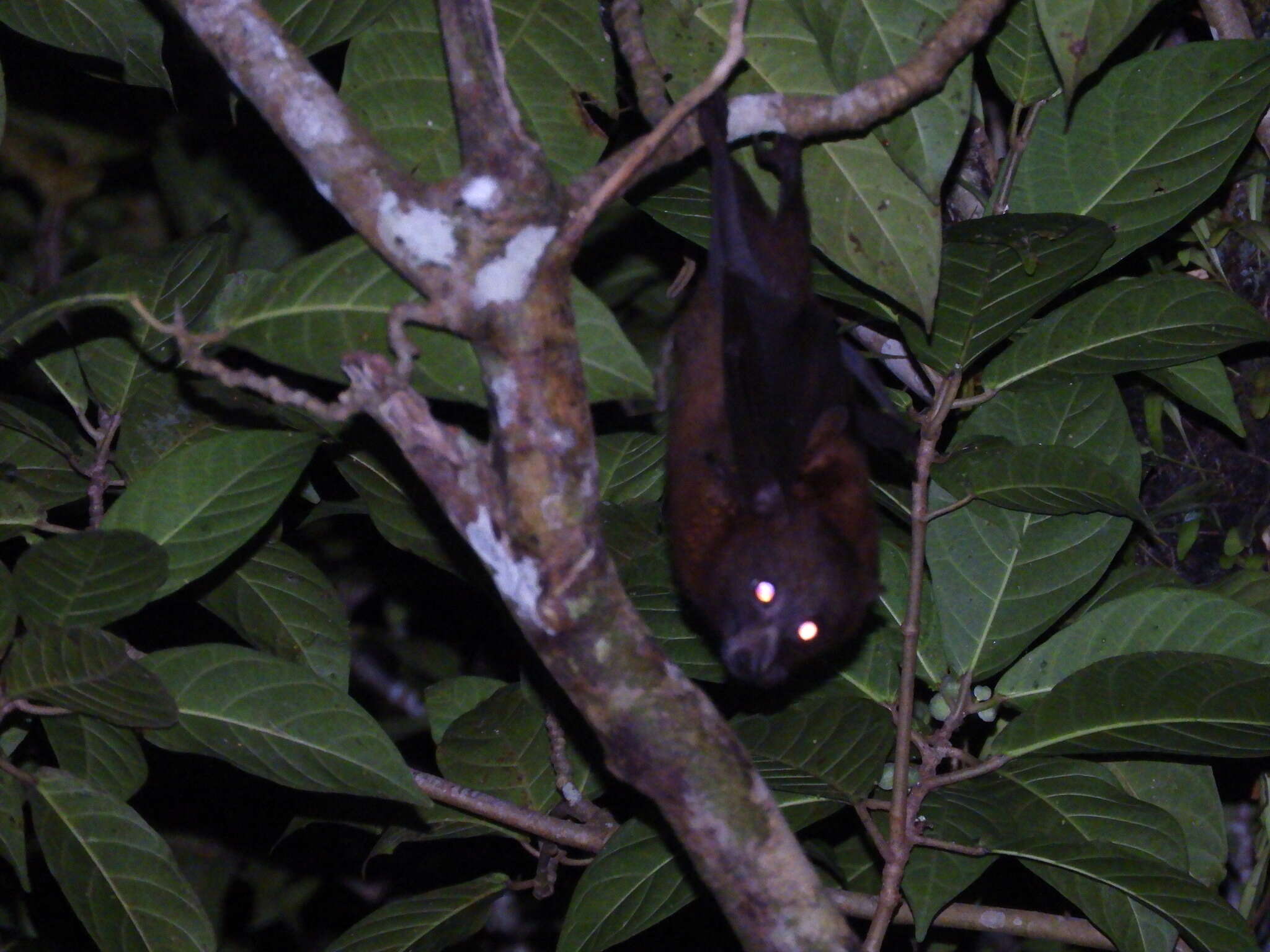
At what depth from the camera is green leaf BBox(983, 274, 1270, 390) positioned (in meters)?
2.77

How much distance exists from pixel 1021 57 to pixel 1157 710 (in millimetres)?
1443

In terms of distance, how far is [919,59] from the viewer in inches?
97.1

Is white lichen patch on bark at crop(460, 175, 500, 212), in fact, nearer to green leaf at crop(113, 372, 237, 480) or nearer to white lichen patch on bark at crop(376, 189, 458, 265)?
white lichen patch on bark at crop(376, 189, 458, 265)

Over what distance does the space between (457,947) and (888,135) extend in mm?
3106

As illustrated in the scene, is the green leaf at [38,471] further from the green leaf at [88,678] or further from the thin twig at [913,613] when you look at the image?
the thin twig at [913,613]

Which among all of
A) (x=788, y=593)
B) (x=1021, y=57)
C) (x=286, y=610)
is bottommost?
(x=788, y=593)

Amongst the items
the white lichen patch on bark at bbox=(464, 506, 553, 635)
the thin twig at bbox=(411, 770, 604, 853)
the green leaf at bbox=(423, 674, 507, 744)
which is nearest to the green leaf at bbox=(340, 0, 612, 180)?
the white lichen patch on bark at bbox=(464, 506, 553, 635)

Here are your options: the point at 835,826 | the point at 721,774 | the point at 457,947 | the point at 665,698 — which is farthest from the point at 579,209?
the point at 457,947

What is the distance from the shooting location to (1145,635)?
2.86m

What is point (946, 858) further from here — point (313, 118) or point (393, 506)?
point (313, 118)

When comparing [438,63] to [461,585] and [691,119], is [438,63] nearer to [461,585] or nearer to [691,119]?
[691,119]

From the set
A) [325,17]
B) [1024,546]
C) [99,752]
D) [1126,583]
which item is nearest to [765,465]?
[1024,546]

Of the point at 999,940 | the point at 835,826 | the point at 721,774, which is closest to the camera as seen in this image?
the point at 721,774

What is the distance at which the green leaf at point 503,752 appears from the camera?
323 centimetres
